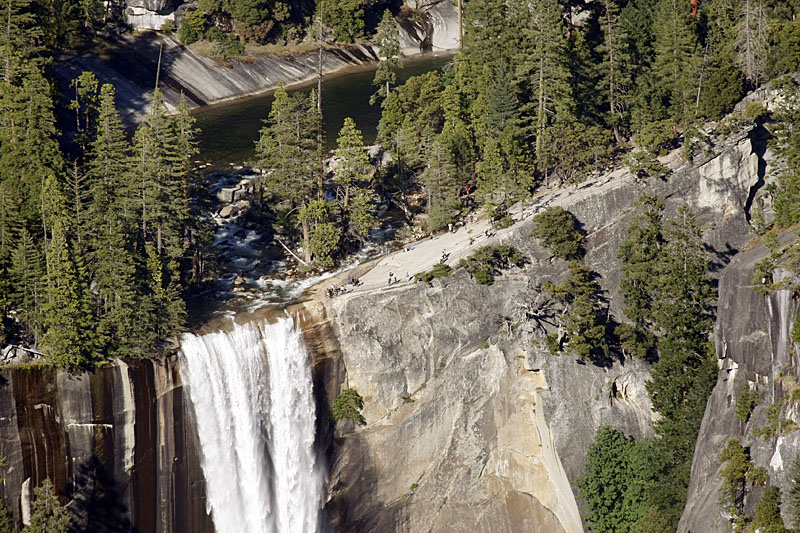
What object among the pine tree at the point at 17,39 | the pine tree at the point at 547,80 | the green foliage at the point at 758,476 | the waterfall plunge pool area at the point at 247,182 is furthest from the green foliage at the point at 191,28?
the green foliage at the point at 758,476

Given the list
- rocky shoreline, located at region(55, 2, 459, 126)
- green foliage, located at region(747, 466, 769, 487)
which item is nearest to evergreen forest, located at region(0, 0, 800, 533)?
green foliage, located at region(747, 466, 769, 487)

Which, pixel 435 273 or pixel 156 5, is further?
pixel 156 5

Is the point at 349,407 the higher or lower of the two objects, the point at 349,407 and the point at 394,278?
the lower

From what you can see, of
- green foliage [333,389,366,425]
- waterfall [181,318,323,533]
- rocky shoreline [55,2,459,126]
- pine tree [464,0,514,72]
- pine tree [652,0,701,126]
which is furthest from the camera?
rocky shoreline [55,2,459,126]

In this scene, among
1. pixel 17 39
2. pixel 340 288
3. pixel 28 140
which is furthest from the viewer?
pixel 17 39

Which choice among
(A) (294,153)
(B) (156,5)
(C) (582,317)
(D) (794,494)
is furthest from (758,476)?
(B) (156,5)

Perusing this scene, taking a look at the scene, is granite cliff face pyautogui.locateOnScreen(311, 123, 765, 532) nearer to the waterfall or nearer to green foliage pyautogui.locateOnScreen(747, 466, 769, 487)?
the waterfall

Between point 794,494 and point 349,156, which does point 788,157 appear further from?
point 349,156
